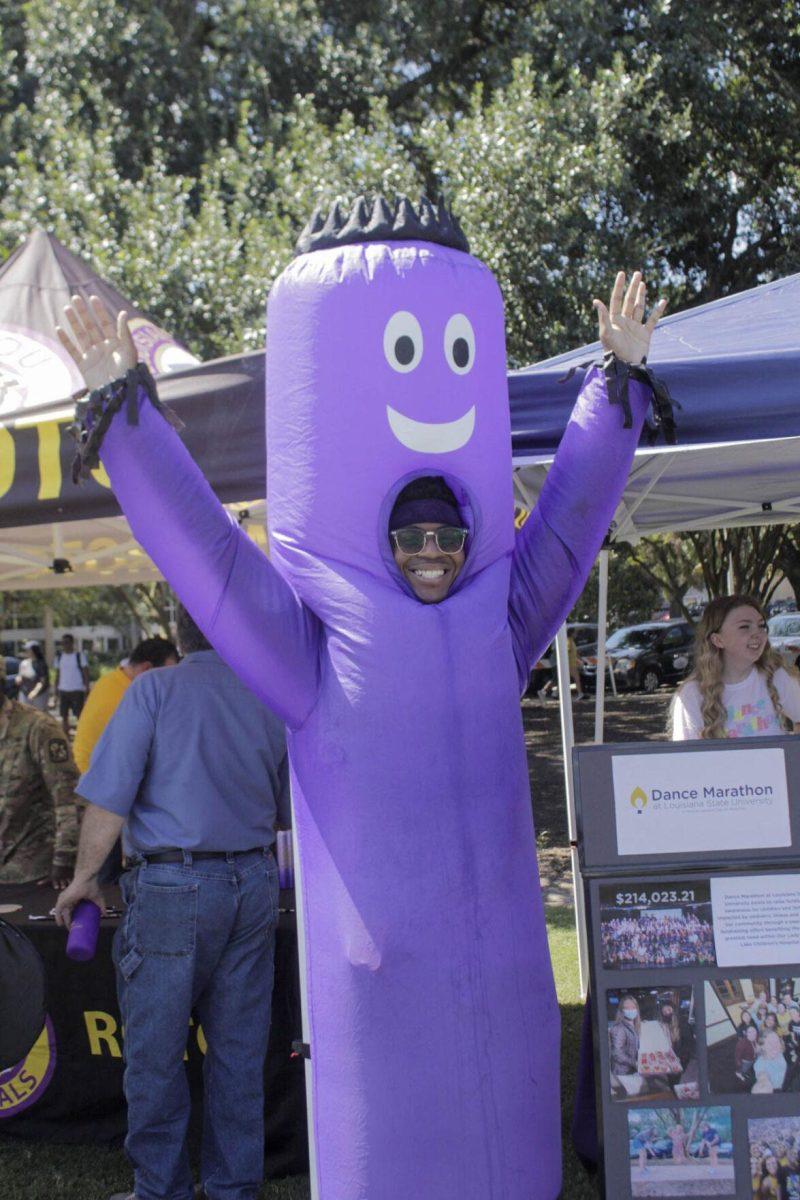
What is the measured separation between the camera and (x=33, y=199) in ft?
36.3

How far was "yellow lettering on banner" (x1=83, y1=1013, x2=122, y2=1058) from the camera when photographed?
3877 millimetres

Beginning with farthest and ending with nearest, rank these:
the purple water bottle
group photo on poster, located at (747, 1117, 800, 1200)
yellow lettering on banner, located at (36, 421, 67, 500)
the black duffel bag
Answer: yellow lettering on banner, located at (36, 421, 67, 500), the purple water bottle, group photo on poster, located at (747, 1117, 800, 1200), the black duffel bag

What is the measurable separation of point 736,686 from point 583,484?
1.46 meters

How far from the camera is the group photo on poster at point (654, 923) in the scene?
2752 mm

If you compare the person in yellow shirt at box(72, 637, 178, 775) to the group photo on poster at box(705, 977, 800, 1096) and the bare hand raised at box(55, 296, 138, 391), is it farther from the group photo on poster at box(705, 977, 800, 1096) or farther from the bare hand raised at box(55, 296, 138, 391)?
the group photo on poster at box(705, 977, 800, 1096)

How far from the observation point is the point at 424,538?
8.86 ft

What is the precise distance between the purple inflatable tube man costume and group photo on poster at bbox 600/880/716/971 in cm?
17

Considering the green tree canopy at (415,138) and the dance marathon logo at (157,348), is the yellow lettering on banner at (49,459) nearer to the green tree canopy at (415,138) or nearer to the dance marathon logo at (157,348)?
the dance marathon logo at (157,348)

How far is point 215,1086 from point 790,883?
65.5 inches

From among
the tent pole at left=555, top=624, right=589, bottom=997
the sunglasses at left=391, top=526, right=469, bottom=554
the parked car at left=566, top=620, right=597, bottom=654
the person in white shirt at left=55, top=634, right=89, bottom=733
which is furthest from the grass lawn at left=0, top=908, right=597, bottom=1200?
the parked car at left=566, top=620, right=597, bottom=654

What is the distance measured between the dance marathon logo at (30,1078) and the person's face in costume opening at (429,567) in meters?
2.23

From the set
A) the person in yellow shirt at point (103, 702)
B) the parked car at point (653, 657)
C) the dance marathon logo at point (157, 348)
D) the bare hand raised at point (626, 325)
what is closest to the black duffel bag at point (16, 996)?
the bare hand raised at point (626, 325)

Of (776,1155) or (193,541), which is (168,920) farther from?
(776,1155)

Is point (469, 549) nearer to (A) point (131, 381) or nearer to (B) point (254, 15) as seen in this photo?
(A) point (131, 381)
